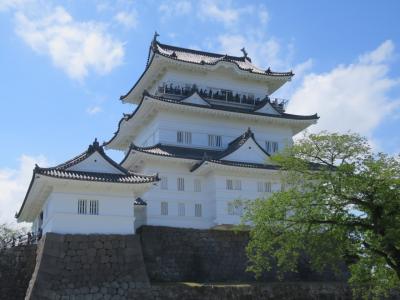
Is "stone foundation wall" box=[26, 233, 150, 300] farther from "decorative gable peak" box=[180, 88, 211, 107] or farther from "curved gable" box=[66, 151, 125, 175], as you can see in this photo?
"decorative gable peak" box=[180, 88, 211, 107]

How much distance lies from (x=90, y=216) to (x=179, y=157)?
307 inches

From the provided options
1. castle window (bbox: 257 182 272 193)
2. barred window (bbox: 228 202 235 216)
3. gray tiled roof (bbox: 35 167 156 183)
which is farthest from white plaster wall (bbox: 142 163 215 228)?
gray tiled roof (bbox: 35 167 156 183)

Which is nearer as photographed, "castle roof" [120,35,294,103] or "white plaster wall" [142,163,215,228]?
"white plaster wall" [142,163,215,228]

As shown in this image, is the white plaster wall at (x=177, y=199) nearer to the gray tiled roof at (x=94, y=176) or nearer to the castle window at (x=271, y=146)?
the castle window at (x=271, y=146)

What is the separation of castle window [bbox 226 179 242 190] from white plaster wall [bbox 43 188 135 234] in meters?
7.43

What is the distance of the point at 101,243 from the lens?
61.5ft

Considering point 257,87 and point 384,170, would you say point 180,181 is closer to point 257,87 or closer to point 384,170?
point 257,87

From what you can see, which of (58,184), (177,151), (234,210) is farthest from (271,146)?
(58,184)

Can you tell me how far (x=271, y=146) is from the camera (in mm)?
30078

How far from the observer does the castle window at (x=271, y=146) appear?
98.1ft

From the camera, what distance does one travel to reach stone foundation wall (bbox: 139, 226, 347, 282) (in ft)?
69.6

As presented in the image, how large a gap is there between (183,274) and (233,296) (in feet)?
9.27

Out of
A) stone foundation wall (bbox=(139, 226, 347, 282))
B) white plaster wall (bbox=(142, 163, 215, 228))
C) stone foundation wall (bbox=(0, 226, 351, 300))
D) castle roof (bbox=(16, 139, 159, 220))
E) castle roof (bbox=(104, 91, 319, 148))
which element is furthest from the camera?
castle roof (bbox=(104, 91, 319, 148))

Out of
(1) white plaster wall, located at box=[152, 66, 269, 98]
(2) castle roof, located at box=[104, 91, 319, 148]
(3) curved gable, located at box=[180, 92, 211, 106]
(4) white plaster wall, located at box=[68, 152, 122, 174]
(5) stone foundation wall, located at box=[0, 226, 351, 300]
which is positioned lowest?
(5) stone foundation wall, located at box=[0, 226, 351, 300]
